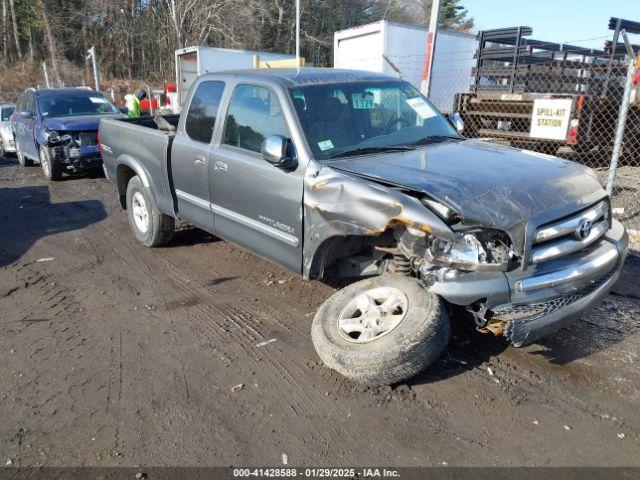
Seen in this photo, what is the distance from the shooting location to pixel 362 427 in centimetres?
291

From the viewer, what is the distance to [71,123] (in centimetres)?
1003

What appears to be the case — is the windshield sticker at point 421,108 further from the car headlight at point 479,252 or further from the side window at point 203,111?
the car headlight at point 479,252

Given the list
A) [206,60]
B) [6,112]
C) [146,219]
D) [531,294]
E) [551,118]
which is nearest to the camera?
[531,294]

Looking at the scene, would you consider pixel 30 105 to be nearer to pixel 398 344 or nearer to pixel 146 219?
pixel 146 219

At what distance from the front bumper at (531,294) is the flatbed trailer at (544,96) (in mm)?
5832

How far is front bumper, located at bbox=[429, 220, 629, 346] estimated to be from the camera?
2934mm

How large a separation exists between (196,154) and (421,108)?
6.92 feet

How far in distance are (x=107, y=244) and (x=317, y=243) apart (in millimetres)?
3736

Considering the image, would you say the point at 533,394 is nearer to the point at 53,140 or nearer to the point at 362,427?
the point at 362,427

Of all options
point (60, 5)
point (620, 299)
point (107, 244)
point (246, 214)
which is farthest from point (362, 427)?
point (60, 5)

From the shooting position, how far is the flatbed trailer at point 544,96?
850 cm

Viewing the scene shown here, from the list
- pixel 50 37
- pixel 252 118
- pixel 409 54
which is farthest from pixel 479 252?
pixel 50 37

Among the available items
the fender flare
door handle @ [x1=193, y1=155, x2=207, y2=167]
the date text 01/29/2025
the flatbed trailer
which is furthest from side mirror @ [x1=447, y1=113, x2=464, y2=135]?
the flatbed trailer

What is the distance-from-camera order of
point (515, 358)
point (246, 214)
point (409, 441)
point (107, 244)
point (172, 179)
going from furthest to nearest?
point (107, 244)
point (172, 179)
point (246, 214)
point (515, 358)
point (409, 441)
